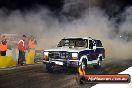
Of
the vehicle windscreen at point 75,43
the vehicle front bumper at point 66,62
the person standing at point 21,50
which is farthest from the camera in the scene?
the person standing at point 21,50

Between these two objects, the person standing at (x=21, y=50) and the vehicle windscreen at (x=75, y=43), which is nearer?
the vehicle windscreen at (x=75, y=43)

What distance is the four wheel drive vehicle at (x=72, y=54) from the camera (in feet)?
47.2


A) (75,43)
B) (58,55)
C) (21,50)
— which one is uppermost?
(75,43)

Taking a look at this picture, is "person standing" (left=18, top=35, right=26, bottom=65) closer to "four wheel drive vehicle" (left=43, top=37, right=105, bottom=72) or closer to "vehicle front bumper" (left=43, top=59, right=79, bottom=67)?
"four wheel drive vehicle" (left=43, top=37, right=105, bottom=72)

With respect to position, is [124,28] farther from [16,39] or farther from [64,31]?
[16,39]

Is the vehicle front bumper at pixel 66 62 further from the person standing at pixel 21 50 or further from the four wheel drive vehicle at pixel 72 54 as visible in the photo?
the person standing at pixel 21 50

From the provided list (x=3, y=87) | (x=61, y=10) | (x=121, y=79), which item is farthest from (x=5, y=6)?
(x=121, y=79)

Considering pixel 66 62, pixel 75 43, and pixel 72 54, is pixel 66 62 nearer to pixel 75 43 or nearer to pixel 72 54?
pixel 72 54

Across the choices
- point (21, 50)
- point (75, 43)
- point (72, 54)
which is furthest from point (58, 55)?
point (21, 50)

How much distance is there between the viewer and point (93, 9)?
43.3 meters

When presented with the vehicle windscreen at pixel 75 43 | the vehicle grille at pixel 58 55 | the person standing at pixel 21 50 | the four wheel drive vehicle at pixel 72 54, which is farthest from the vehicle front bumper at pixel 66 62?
the person standing at pixel 21 50

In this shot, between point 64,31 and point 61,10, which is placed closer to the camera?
point 64,31

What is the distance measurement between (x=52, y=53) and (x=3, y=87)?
4.87 m

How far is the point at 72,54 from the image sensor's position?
47.2 ft
